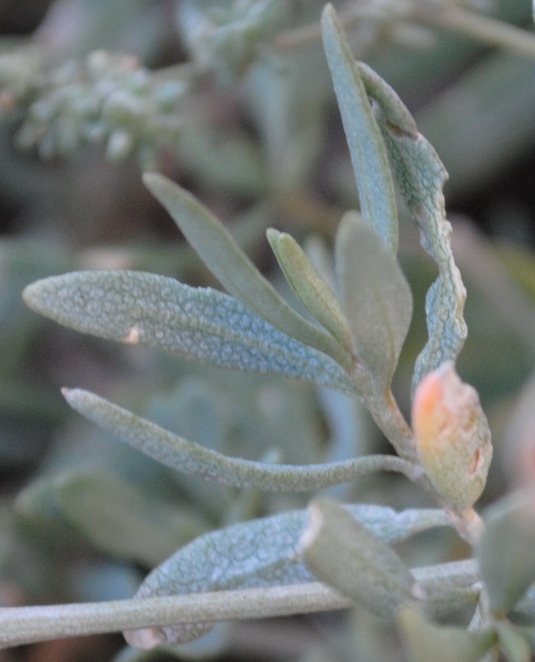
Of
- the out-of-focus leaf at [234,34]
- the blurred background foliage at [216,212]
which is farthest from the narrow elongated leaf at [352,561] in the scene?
the out-of-focus leaf at [234,34]

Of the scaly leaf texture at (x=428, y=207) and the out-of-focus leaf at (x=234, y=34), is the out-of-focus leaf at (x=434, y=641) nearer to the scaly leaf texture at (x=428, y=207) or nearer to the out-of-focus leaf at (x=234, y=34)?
the scaly leaf texture at (x=428, y=207)

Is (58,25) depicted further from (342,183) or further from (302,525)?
(302,525)

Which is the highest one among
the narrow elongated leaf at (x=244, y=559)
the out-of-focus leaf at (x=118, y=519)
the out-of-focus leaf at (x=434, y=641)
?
the out-of-focus leaf at (x=434, y=641)

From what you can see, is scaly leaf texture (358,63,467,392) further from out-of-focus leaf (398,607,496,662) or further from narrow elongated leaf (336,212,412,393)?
out-of-focus leaf (398,607,496,662)

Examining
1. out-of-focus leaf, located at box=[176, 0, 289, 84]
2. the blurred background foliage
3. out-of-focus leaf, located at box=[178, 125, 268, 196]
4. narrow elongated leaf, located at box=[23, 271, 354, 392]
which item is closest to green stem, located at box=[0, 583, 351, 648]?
narrow elongated leaf, located at box=[23, 271, 354, 392]

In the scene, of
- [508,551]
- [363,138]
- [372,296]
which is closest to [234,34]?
[363,138]

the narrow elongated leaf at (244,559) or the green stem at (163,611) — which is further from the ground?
the green stem at (163,611)

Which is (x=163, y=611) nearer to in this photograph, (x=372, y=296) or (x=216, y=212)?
(x=372, y=296)

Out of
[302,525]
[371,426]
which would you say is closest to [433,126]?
[371,426]
